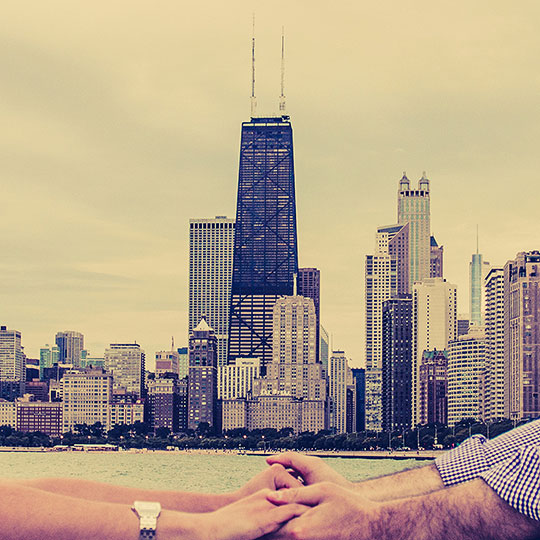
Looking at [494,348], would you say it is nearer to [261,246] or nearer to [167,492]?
[261,246]

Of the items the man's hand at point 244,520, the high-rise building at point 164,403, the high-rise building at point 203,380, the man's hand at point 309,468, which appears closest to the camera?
the man's hand at point 244,520

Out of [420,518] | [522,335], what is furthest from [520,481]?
[522,335]

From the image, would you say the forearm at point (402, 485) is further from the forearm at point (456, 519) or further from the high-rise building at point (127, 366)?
the high-rise building at point (127, 366)

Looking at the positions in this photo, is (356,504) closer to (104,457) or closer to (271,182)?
(104,457)

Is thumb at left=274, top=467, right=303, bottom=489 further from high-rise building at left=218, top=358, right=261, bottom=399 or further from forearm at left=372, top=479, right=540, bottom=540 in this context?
high-rise building at left=218, top=358, right=261, bottom=399

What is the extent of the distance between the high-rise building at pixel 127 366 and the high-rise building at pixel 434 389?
4816cm

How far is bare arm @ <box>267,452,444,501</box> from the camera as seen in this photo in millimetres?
2340

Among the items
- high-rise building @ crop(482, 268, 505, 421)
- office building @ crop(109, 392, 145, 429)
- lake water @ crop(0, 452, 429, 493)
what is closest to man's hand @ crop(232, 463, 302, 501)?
lake water @ crop(0, 452, 429, 493)

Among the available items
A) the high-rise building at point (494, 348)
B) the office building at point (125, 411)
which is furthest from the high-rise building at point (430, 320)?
the office building at point (125, 411)

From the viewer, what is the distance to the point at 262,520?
2008mm

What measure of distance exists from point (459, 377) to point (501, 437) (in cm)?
14123

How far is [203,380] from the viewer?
6309 inches

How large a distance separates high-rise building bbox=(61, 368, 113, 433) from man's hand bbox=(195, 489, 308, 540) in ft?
492

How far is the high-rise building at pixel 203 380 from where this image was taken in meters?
154
